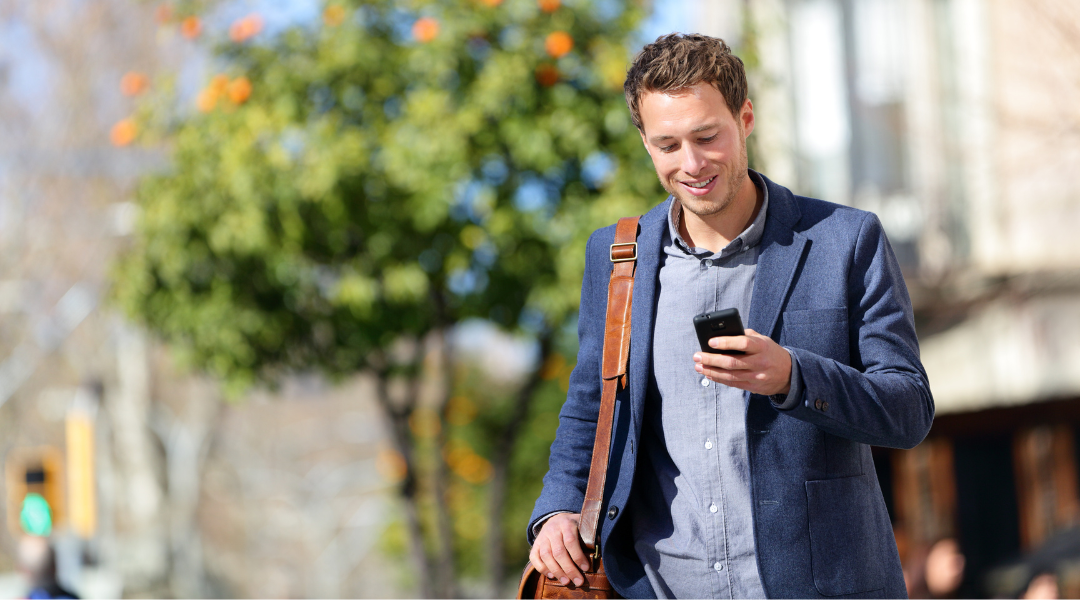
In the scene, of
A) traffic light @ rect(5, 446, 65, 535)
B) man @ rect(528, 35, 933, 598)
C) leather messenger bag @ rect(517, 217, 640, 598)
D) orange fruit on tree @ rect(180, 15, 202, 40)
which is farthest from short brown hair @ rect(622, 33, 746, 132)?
traffic light @ rect(5, 446, 65, 535)

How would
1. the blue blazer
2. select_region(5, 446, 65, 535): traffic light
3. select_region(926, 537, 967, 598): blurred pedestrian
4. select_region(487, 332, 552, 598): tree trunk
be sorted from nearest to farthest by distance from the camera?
the blue blazer
select_region(926, 537, 967, 598): blurred pedestrian
select_region(487, 332, 552, 598): tree trunk
select_region(5, 446, 65, 535): traffic light

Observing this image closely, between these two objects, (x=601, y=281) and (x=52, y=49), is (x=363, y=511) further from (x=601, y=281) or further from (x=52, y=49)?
(x=601, y=281)

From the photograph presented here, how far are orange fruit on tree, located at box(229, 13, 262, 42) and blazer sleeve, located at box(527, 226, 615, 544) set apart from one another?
536 centimetres

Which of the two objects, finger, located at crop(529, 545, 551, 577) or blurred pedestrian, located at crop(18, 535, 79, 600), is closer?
finger, located at crop(529, 545, 551, 577)

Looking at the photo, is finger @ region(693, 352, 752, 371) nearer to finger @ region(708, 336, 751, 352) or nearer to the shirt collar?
finger @ region(708, 336, 751, 352)

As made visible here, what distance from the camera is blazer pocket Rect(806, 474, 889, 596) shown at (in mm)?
1946

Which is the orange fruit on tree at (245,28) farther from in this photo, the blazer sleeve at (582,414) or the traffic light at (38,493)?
the blazer sleeve at (582,414)

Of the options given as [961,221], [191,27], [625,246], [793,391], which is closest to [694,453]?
[793,391]

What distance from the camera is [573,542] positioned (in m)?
2.11

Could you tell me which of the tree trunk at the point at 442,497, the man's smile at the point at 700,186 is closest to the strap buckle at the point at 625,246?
the man's smile at the point at 700,186

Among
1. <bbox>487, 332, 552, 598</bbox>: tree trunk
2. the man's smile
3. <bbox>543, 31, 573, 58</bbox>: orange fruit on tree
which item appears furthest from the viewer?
<bbox>487, 332, 552, 598</bbox>: tree trunk

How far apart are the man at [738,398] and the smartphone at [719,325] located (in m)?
0.13

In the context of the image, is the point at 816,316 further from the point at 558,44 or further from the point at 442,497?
the point at 442,497

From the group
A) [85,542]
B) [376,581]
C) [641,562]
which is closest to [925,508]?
[85,542]
